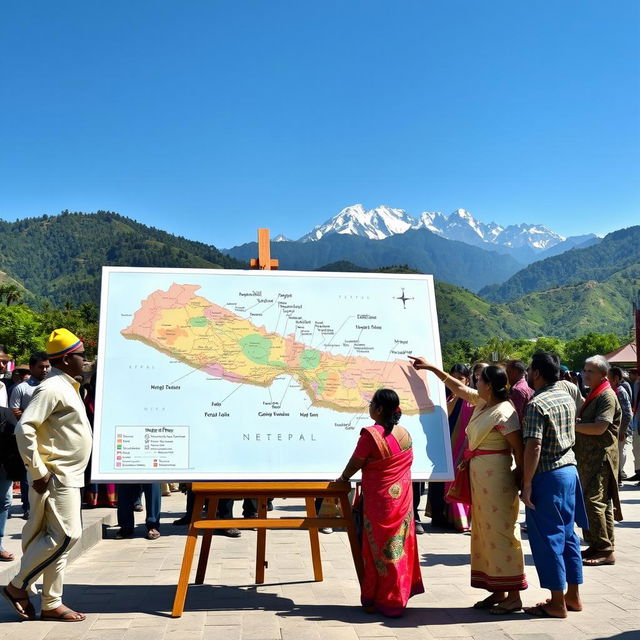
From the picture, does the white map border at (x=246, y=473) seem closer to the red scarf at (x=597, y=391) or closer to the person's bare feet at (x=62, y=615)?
the person's bare feet at (x=62, y=615)

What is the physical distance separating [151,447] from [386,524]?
169 centimetres

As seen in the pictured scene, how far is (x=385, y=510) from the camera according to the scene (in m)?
4.64

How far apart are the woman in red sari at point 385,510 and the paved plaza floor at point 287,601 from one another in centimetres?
19

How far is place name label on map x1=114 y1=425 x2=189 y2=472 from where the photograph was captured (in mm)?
4770

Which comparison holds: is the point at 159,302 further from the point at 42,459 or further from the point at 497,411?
the point at 497,411

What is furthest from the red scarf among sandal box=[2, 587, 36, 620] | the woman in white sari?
sandal box=[2, 587, 36, 620]

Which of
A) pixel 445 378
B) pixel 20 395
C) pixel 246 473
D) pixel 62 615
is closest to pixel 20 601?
pixel 62 615

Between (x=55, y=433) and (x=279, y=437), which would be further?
(x=279, y=437)

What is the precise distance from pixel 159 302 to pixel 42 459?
138cm

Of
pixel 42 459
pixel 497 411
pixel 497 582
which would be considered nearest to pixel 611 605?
pixel 497 582

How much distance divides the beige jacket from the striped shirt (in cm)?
292

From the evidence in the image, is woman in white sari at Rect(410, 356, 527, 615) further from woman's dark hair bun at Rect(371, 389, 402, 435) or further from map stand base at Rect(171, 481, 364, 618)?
map stand base at Rect(171, 481, 364, 618)

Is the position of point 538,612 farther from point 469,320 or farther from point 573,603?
point 469,320

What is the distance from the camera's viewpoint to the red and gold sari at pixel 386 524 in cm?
460
